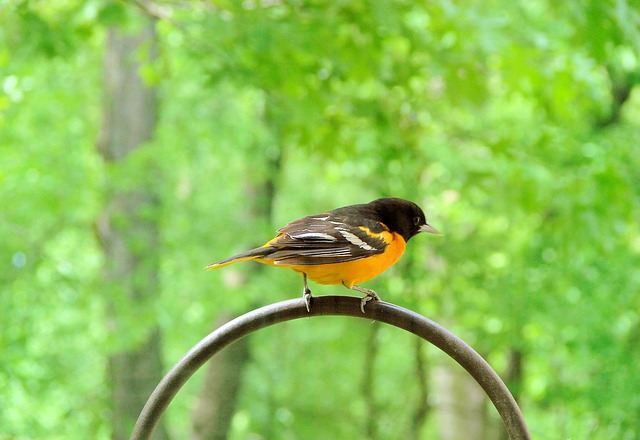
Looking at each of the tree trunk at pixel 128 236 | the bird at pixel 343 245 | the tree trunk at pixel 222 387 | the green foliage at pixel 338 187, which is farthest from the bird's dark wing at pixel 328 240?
the tree trunk at pixel 222 387

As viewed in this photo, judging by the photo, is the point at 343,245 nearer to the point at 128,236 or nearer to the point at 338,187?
the point at 128,236

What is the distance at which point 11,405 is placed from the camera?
573cm

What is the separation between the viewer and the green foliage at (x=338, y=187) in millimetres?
5098

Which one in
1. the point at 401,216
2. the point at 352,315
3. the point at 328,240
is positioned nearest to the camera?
the point at 352,315

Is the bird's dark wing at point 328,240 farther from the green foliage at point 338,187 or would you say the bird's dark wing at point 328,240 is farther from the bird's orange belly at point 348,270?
the green foliage at point 338,187

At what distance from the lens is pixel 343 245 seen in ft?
8.17

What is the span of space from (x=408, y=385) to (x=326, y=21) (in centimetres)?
548

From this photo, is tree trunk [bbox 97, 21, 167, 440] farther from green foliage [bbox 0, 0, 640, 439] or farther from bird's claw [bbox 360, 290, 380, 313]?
bird's claw [bbox 360, 290, 380, 313]

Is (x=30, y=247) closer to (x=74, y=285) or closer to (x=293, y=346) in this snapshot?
(x=74, y=285)

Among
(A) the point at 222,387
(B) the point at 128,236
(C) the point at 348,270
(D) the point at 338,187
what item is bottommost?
(A) the point at 222,387

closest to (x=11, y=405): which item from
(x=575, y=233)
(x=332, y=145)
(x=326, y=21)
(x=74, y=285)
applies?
(x=74, y=285)

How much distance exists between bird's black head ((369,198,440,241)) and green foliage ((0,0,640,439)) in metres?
1.75

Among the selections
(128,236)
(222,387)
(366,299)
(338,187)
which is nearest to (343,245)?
(366,299)

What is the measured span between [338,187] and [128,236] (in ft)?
11.4
